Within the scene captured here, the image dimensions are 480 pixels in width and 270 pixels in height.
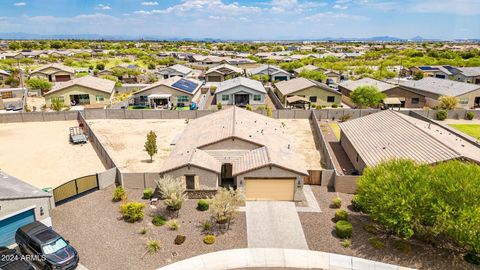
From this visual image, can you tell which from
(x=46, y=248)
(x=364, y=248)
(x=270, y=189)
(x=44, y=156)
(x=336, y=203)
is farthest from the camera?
(x=44, y=156)

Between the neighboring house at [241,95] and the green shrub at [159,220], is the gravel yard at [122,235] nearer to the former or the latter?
the green shrub at [159,220]

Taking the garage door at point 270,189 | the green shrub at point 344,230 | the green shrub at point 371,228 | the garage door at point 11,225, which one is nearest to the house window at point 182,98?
the garage door at point 270,189

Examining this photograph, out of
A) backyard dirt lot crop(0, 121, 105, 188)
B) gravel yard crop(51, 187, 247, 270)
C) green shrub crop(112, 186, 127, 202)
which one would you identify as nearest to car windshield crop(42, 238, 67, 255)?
gravel yard crop(51, 187, 247, 270)

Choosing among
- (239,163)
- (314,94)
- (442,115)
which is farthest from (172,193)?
(442,115)

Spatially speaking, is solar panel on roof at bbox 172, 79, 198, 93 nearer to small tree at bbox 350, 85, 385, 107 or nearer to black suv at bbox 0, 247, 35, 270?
small tree at bbox 350, 85, 385, 107

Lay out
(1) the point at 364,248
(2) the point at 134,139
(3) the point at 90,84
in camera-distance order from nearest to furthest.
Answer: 1. (1) the point at 364,248
2. (2) the point at 134,139
3. (3) the point at 90,84

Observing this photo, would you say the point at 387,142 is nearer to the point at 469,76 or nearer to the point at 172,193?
the point at 172,193

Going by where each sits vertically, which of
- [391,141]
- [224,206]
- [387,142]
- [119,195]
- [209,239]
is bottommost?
[209,239]
